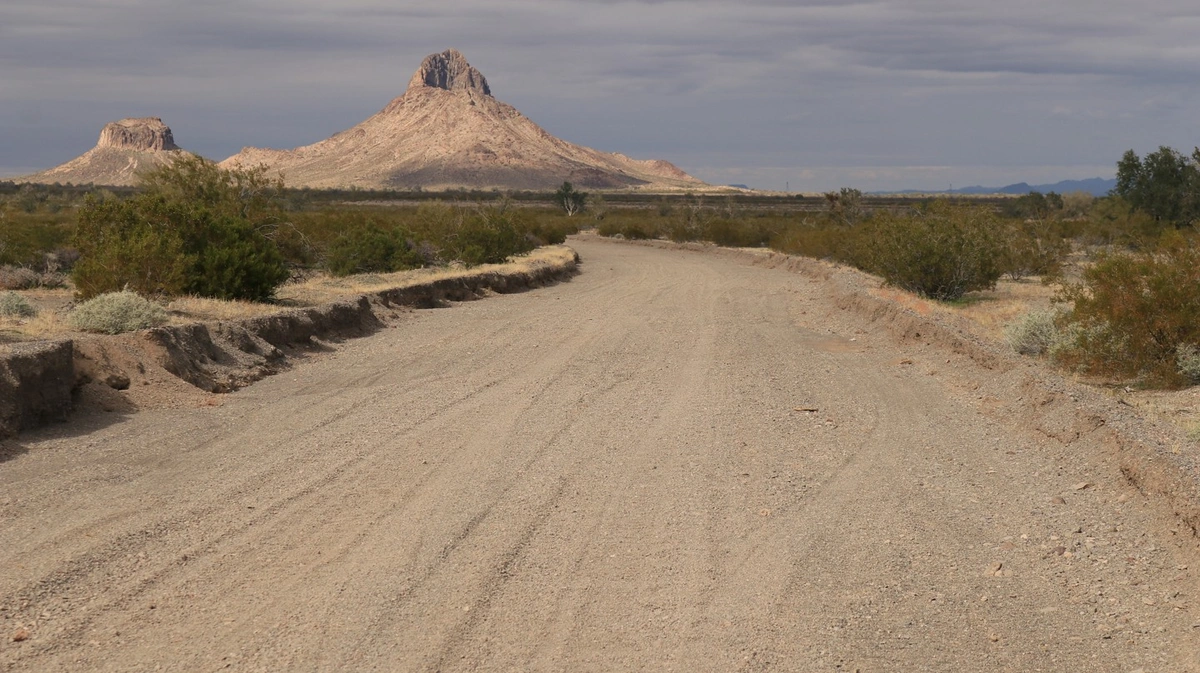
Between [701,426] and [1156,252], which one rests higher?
[1156,252]

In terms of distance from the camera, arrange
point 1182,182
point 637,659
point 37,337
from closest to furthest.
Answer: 1. point 637,659
2. point 37,337
3. point 1182,182

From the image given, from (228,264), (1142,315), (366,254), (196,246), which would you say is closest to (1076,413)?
(1142,315)

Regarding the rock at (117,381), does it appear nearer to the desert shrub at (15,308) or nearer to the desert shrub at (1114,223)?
the desert shrub at (15,308)

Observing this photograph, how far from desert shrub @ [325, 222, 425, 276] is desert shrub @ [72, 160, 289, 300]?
30.1 feet

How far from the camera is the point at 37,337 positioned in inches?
520

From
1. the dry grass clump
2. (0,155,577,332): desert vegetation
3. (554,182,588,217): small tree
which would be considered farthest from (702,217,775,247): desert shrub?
the dry grass clump

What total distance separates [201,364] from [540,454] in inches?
247

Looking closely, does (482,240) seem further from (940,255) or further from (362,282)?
(940,255)

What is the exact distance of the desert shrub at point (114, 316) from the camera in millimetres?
14180

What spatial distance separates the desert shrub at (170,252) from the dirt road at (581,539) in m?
6.18

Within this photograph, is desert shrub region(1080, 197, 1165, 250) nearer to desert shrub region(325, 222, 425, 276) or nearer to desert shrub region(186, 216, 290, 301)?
desert shrub region(325, 222, 425, 276)

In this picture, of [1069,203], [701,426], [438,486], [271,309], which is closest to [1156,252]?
[701,426]

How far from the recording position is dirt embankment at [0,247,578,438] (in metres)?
10.7

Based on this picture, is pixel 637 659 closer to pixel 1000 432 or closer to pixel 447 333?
pixel 1000 432
